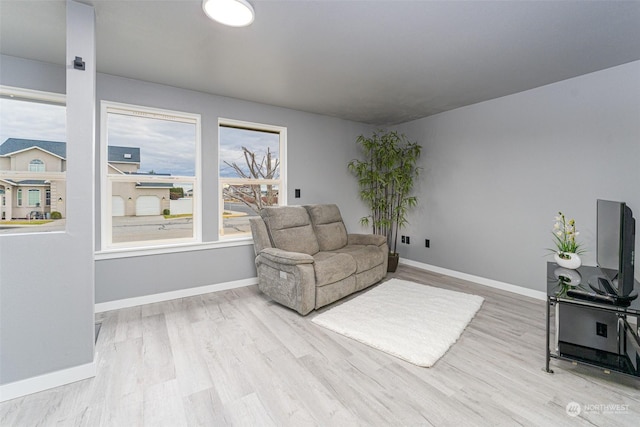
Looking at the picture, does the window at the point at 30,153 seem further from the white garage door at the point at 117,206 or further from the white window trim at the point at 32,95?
the white garage door at the point at 117,206

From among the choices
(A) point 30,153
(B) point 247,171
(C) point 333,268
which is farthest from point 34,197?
(C) point 333,268

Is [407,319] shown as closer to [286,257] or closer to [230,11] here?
[286,257]

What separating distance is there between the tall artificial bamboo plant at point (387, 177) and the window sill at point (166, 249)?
7.11ft

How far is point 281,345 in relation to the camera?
2254 millimetres

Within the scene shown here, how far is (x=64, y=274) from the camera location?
71.0 inches

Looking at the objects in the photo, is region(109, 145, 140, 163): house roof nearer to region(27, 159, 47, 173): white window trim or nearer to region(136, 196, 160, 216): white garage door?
region(136, 196, 160, 216): white garage door

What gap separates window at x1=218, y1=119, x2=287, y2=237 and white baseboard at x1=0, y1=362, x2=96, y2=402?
76.5 inches

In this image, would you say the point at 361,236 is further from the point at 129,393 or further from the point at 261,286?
the point at 129,393

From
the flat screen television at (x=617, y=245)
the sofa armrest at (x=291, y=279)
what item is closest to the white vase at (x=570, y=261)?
the flat screen television at (x=617, y=245)

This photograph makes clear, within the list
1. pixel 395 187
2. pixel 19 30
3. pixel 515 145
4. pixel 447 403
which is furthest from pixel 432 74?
pixel 19 30

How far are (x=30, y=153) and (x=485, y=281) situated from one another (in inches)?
206

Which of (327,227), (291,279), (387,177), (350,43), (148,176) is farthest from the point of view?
(387,177)

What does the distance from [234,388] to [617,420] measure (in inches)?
86.1

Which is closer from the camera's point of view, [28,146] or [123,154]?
[28,146]
